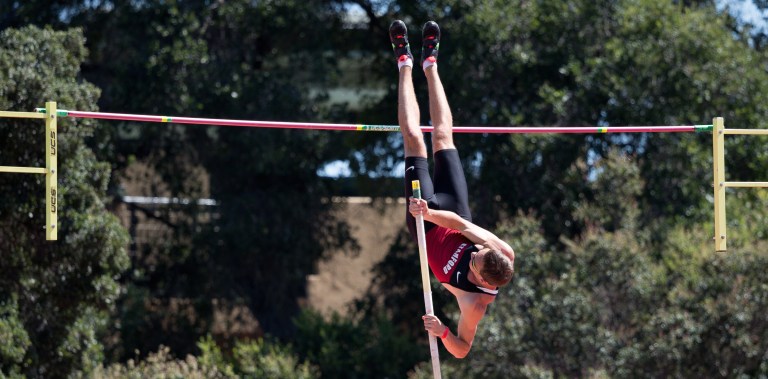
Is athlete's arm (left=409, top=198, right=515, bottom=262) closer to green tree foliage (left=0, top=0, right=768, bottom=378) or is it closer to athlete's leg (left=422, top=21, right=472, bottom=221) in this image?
athlete's leg (left=422, top=21, right=472, bottom=221)

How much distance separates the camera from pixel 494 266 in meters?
6.91

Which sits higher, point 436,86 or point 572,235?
point 436,86

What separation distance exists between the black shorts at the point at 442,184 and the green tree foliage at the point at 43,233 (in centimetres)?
553

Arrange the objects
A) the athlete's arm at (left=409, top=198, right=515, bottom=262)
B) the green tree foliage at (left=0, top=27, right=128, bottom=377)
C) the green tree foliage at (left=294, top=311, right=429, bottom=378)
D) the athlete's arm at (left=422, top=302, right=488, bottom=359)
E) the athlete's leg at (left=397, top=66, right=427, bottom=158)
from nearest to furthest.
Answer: the athlete's arm at (left=409, top=198, right=515, bottom=262) → the athlete's arm at (left=422, top=302, right=488, bottom=359) → the athlete's leg at (left=397, top=66, right=427, bottom=158) → the green tree foliage at (left=0, top=27, right=128, bottom=377) → the green tree foliage at (left=294, top=311, right=429, bottom=378)

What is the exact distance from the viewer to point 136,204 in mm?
18031

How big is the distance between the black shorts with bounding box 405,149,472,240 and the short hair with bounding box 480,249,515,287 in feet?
2.45

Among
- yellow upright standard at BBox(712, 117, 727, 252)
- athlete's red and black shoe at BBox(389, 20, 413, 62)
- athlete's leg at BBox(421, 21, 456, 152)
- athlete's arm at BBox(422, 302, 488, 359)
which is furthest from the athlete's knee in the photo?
yellow upright standard at BBox(712, 117, 727, 252)

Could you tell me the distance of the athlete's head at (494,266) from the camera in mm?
A: 6898

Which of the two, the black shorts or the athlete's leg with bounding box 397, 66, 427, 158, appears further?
the athlete's leg with bounding box 397, 66, 427, 158

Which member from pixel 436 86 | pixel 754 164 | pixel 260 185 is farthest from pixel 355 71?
pixel 436 86

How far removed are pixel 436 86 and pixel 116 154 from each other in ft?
33.3

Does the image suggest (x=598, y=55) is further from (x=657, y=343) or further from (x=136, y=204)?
(x=136, y=204)

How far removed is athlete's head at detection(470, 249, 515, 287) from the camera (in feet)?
22.6

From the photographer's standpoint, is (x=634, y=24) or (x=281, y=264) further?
(x=281, y=264)
